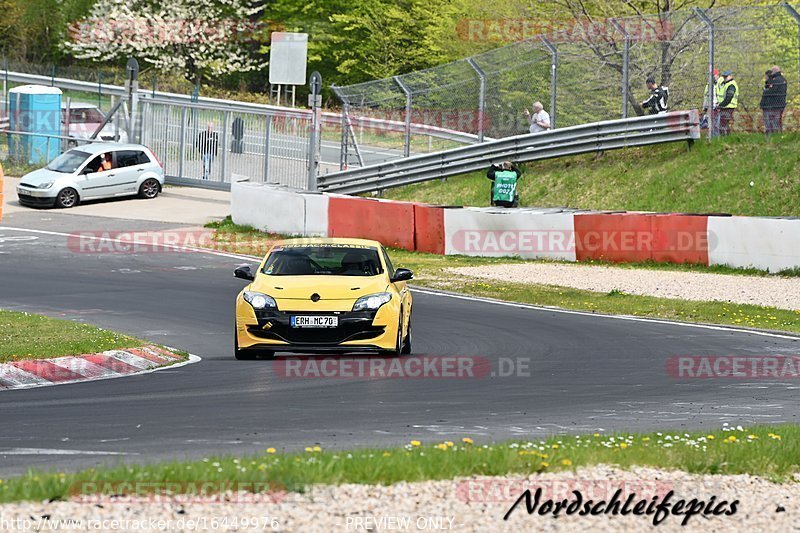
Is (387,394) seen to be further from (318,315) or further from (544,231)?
(544,231)

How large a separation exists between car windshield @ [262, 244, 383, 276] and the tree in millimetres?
46414

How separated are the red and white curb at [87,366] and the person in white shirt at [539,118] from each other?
18.0 m

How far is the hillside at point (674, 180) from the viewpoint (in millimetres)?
27281

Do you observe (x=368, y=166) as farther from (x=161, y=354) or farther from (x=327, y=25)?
(x=327, y=25)

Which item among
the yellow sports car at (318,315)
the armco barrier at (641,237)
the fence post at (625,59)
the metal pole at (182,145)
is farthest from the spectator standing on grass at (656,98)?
the yellow sports car at (318,315)

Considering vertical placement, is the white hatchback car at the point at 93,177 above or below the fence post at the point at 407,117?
below

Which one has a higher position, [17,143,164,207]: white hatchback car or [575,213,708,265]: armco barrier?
[17,143,164,207]: white hatchback car

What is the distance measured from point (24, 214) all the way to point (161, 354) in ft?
62.4

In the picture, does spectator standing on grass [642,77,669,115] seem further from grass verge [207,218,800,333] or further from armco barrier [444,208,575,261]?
grass verge [207,218,800,333]

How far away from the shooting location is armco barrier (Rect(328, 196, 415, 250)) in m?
27.0

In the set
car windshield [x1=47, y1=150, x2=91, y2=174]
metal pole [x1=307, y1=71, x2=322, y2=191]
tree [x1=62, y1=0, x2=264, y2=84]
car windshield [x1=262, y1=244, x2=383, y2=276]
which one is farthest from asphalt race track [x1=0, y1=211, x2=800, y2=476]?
tree [x1=62, y1=0, x2=264, y2=84]

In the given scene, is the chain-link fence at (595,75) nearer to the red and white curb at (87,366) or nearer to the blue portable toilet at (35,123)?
the blue portable toilet at (35,123)

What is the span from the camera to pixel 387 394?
476 inches

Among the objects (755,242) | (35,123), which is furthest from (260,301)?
(35,123)
